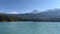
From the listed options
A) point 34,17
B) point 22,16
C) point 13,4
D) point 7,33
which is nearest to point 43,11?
point 34,17

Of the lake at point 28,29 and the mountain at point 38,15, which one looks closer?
the mountain at point 38,15

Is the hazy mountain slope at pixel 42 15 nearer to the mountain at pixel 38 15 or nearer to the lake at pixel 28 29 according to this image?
the mountain at pixel 38 15

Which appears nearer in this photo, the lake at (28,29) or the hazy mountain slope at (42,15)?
the hazy mountain slope at (42,15)

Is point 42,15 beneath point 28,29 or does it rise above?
above

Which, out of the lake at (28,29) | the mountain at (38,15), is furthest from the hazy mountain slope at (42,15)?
the lake at (28,29)

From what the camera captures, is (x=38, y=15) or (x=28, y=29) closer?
(x=38, y=15)

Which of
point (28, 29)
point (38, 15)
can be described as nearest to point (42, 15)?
point (38, 15)

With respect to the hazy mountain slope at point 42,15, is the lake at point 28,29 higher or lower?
lower

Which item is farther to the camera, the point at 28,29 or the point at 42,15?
the point at 28,29

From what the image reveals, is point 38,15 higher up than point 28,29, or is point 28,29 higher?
point 38,15

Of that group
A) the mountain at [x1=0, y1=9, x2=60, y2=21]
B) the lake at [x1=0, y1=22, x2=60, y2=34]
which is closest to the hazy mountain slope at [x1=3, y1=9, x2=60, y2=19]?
the mountain at [x1=0, y1=9, x2=60, y2=21]

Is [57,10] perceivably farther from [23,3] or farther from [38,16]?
[23,3]

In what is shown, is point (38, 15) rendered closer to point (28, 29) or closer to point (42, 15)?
point (42, 15)

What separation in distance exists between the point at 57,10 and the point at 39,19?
1333 mm
